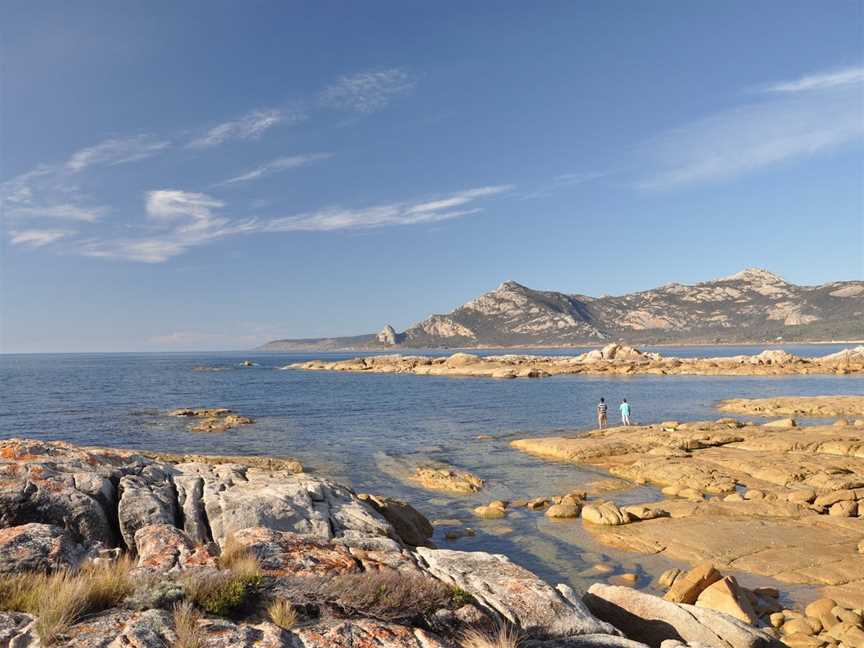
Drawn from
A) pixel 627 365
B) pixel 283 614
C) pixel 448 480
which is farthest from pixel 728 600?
pixel 627 365

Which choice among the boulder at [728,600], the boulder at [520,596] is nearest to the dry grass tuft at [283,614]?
the boulder at [520,596]

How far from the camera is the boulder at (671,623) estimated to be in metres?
9.95

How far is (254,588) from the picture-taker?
7.49m

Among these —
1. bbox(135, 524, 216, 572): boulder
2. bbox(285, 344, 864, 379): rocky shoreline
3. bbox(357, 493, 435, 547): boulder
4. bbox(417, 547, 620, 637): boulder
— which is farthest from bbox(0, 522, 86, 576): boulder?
bbox(285, 344, 864, 379): rocky shoreline

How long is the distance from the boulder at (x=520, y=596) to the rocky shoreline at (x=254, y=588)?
0.02 metres

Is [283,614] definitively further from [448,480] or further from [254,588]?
[448,480]

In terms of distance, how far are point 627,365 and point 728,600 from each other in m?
105

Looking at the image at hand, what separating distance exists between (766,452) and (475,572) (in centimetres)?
2717

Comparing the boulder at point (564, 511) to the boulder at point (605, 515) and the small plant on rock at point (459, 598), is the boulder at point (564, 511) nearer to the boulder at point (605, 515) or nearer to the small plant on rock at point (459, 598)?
the boulder at point (605, 515)

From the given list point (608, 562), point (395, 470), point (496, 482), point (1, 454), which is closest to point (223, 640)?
point (1, 454)

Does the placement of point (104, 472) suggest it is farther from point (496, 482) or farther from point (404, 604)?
point (496, 482)

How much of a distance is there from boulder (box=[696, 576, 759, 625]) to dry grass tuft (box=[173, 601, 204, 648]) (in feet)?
34.6

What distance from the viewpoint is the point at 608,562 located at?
16.5 m

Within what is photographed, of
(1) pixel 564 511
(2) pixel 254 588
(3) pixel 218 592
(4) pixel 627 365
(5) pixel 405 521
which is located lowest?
(4) pixel 627 365
